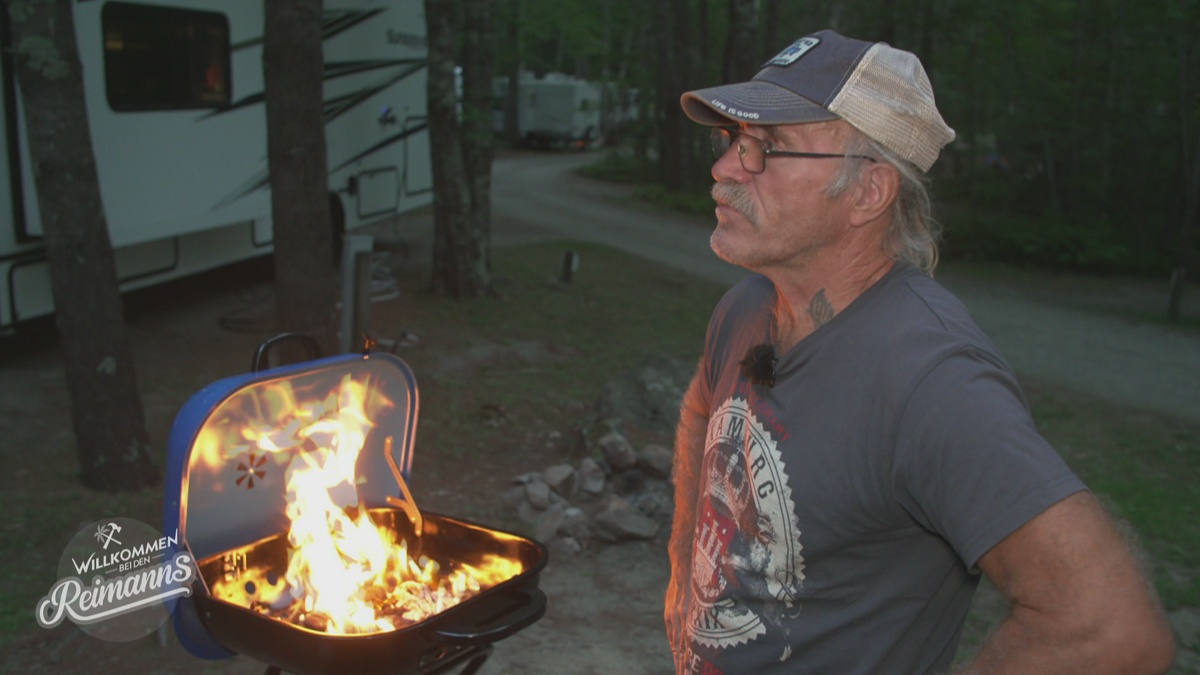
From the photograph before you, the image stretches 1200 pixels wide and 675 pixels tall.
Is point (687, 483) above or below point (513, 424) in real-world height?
above

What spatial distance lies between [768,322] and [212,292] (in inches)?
384

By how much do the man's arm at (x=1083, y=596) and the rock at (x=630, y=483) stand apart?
4.23 meters

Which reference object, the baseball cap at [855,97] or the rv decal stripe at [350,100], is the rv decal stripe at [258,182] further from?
the baseball cap at [855,97]

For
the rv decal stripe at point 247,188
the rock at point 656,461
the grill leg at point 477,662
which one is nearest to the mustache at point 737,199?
the grill leg at point 477,662

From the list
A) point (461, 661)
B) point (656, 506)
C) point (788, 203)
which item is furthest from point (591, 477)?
point (788, 203)

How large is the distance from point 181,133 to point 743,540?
8017mm

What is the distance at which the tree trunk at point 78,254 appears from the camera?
460cm

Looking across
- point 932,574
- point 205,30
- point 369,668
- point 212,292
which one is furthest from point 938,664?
point 212,292

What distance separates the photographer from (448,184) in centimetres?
988

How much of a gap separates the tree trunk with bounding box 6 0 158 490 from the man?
3.90 metres

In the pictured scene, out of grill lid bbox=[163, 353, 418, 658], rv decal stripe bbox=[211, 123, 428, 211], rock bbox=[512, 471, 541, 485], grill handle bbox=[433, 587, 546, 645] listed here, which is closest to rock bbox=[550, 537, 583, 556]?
rock bbox=[512, 471, 541, 485]

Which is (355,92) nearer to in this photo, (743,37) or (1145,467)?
(743,37)

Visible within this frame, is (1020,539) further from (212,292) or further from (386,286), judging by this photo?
(212,292)

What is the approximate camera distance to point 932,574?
5.36 ft
